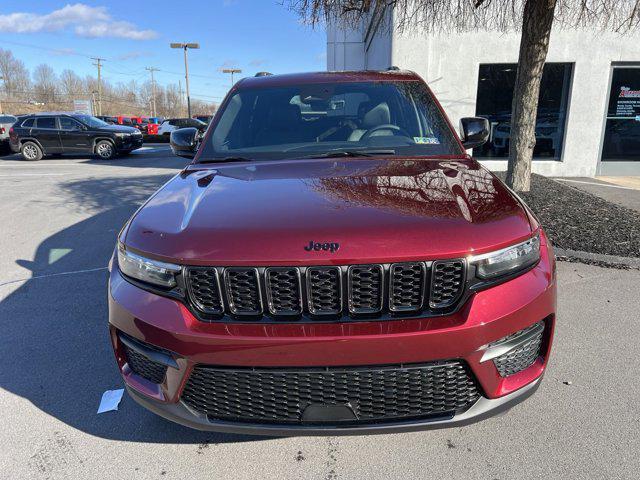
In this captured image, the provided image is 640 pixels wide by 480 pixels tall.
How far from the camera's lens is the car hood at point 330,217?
5.82 feet

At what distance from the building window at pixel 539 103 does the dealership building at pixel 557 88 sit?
2 centimetres

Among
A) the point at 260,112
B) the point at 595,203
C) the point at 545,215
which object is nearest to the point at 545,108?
the point at 595,203

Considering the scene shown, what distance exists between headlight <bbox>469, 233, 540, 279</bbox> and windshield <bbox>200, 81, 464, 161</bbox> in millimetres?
1117

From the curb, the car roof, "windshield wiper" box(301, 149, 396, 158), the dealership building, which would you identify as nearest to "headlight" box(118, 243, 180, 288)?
"windshield wiper" box(301, 149, 396, 158)

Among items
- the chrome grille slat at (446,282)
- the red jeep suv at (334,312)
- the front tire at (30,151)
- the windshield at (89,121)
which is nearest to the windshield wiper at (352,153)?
the red jeep suv at (334,312)

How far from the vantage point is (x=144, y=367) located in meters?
1.99

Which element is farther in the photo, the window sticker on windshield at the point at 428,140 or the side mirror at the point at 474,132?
the side mirror at the point at 474,132

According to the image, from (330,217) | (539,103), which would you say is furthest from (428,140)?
(539,103)

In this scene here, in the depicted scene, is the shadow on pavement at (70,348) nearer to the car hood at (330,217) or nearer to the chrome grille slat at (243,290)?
the chrome grille slat at (243,290)

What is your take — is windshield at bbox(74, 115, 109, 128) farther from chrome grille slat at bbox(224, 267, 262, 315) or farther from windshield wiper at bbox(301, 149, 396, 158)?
chrome grille slat at bbox(224, 267, 262, 315)

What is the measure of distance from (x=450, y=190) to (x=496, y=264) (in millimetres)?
495

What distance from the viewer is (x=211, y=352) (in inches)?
70.2

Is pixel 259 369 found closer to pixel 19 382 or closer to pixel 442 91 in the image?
pixel 19 382

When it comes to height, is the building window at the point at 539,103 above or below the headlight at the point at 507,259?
above
